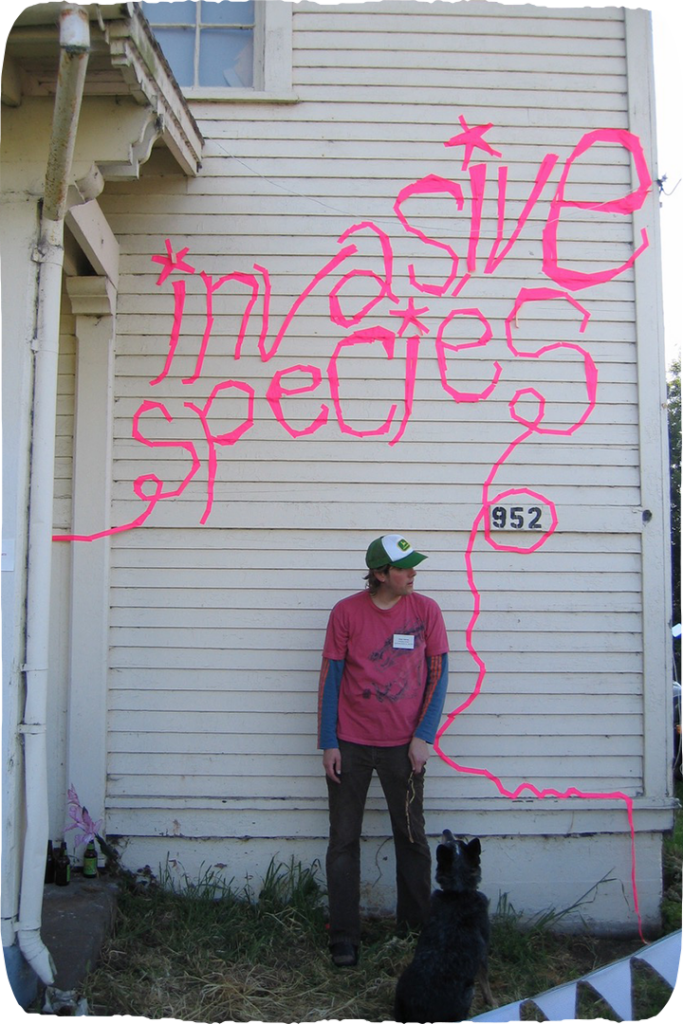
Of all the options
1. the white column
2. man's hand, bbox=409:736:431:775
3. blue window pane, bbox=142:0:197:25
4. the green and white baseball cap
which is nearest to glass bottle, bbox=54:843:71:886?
the white column

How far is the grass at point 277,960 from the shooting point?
391 centimetres

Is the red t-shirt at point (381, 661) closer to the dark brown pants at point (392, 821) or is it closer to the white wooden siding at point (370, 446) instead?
the dark brown pants at point (392, 821)

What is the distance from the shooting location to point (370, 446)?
511 cm

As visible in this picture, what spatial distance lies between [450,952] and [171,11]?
5296 mm

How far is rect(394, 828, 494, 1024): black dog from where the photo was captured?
348 centimetres

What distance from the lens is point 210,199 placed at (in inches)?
204

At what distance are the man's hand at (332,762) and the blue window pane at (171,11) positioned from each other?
430 centimetres

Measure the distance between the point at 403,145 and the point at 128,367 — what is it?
6.65 ft

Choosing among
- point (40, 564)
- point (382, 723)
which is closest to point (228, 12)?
point (40, 564)

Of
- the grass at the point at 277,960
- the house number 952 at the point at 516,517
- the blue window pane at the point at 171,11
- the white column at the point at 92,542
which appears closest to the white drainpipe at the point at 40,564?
the grass at the point at 277,960

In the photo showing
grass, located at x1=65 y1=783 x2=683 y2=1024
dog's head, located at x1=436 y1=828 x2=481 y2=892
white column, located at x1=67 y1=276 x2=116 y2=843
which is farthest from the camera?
white column, located at x1=67 y1=276 x2=116 y2=843

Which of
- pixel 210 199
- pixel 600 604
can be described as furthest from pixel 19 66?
pixel 600 604

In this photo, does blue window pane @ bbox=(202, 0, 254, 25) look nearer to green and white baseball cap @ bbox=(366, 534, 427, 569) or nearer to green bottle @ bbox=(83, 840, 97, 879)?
green and white baseball cap @ bbox=(366, 534, 427, 569)

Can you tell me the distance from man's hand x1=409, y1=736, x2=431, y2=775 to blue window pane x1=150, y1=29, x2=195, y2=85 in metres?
3.99
